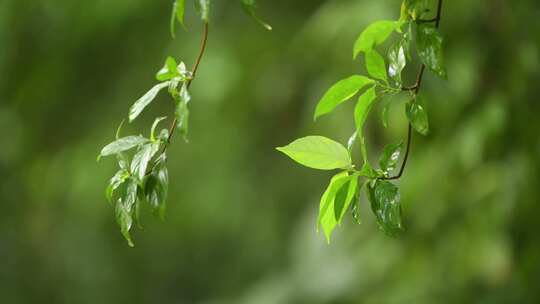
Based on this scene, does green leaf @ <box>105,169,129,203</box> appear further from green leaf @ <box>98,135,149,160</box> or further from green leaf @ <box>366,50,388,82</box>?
green leaf @ <box>366,50,388,82</box>

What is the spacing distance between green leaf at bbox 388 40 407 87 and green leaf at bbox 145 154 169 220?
0.20 m

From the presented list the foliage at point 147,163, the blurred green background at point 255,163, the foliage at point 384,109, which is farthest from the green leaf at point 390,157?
the blurred green background at point 255,163

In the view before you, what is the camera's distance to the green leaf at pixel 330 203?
822 millimetres

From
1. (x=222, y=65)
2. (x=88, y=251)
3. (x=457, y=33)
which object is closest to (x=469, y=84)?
(x=457, y=33)

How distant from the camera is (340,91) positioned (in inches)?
32.3

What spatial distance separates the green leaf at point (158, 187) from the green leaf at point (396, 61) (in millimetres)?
197

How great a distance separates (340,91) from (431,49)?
3.1 inches

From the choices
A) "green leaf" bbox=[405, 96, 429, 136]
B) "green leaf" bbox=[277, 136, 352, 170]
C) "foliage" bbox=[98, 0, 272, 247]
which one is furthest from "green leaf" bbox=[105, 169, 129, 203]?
"green leaf" bbox=[405, 96, 429, 136]

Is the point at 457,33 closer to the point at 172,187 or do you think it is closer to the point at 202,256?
the point at 172,187

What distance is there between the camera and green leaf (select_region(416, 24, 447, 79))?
79 centimetres

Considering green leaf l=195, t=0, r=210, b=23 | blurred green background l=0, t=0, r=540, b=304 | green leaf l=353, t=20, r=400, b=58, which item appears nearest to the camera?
green leaf l=195, t=0, r=210, b=23

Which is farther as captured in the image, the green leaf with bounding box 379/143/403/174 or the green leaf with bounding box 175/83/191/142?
the green leaf with bounding box 379/143/403/174

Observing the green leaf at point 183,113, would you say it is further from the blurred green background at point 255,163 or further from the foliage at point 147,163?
the blurred green background at point 255,163

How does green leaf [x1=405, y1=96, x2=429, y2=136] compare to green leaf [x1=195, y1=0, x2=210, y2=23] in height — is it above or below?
below
